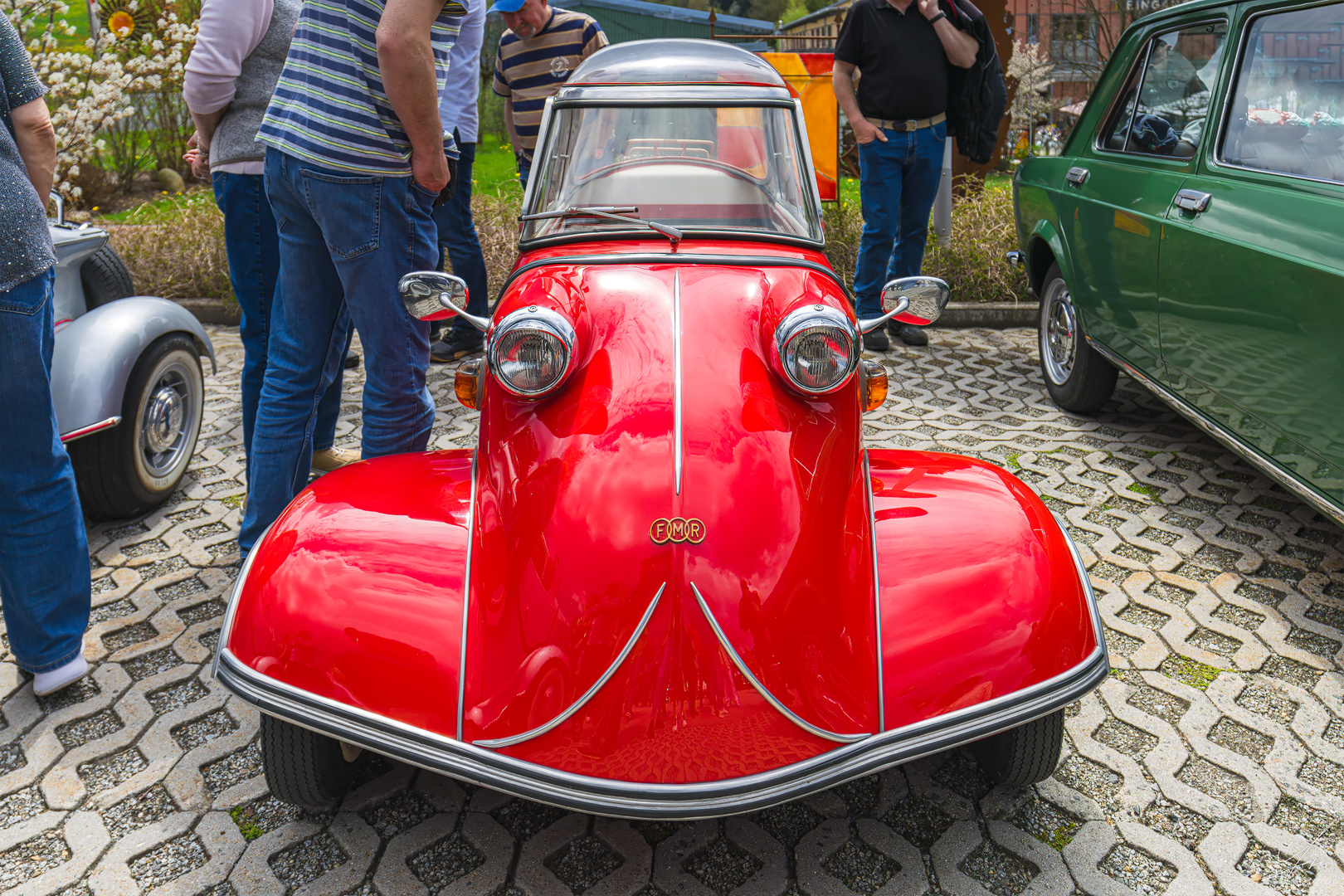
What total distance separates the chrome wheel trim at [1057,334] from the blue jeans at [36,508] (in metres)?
4.69

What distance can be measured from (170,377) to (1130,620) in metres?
4.14

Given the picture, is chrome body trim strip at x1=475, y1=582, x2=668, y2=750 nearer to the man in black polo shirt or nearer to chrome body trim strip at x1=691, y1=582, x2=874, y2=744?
chrome body trim strip at x1=691, y1=582, x2=874, y2=744

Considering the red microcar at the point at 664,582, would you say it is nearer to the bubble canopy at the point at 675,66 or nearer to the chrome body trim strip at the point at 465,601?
the chrome body trim strip at the point at 465,601

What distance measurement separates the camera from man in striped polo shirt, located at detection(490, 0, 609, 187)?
5.71 meters

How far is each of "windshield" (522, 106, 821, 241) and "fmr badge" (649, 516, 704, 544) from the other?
1.10 metres

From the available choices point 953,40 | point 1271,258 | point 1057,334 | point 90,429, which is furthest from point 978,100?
point 90,429

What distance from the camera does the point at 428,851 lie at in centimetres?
220

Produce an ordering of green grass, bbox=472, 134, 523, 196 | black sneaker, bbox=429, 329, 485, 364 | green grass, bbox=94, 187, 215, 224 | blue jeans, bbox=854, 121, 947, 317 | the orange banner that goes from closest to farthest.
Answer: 1. blue jeans, bbox=854, 121, 947, 317
2. black sneaker, bbox=429, 329, 485, 364
3. the orange banner
4. green grass, bbox=94, 187, 215, 224
5. green grass, bbox=472, 134, 523, 196

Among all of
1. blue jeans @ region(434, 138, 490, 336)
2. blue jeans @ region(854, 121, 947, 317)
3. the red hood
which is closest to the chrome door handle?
blue jeans @ region(854, 121, 947, 317)

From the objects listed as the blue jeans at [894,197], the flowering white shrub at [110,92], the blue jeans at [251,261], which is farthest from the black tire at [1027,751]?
the flowering white shrub at [110,92]

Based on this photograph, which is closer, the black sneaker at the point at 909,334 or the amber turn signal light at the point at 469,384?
the amber turn signal light at the point at 469,384

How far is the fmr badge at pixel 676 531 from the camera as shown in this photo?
6.11ft

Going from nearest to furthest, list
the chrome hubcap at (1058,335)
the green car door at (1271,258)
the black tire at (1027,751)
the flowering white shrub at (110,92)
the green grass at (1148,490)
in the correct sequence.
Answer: the black tire at (1027,751), the green car door at (1271,258), the green grass at (1148,490), the chrome hubcap at (1058,335), the flowering white shrub at (110,92)

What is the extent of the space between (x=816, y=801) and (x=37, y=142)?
114 inches
